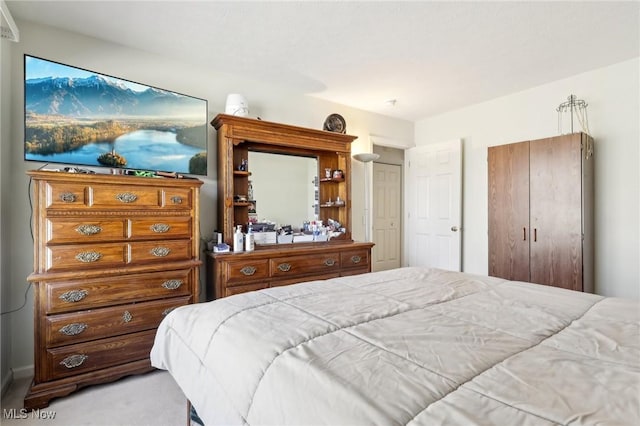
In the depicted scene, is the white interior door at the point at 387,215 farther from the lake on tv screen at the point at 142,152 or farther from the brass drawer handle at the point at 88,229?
the brass drawer handle at the point at 88,229

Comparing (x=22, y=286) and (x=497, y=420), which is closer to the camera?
(x=497, y=420)

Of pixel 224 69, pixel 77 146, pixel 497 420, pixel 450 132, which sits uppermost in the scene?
pixel 224 69

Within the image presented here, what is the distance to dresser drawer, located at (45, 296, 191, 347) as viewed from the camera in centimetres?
198

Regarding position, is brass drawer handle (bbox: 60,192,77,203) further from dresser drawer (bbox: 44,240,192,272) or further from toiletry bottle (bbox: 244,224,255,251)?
toiletry bottle (bbox: 244,224,255,251)

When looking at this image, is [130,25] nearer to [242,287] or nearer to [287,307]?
[242,287]

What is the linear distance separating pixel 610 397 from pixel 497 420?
293 mm

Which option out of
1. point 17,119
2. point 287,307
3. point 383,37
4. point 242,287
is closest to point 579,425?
point 287,307

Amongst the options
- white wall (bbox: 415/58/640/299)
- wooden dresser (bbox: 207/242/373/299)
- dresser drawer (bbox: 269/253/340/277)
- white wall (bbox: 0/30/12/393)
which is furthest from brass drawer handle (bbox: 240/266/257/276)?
white wall (bbox: 415/58/640/299)

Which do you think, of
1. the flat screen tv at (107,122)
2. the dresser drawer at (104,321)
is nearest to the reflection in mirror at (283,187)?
the flat screen tv at (107,122)

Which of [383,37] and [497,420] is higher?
[383,37]

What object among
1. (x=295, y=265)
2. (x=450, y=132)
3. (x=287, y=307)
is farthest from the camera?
(x=450, y=132)

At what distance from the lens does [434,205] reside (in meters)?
4.54

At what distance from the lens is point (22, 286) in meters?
2.29

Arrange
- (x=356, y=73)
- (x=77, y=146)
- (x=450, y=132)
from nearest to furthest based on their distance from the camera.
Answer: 1. (x=77, y=146)
2. (x=356, y=73)
3. (x=450, y=132)
